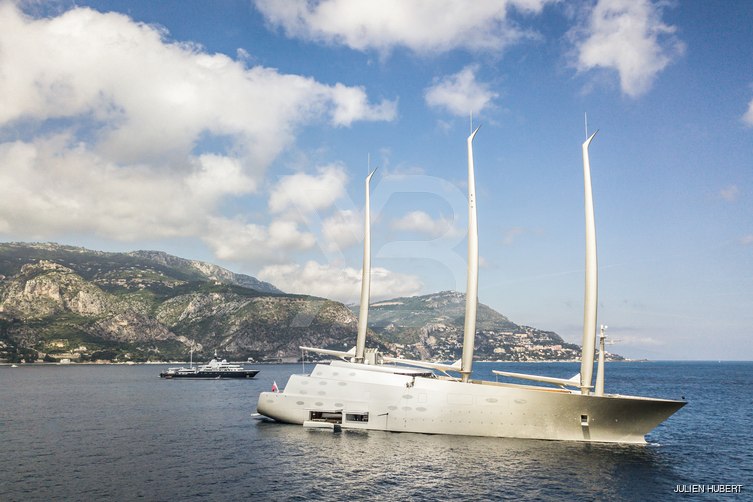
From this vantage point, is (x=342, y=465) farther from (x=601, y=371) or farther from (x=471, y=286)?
(x=601, y=371)

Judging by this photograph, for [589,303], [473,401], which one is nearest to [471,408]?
[473,401]

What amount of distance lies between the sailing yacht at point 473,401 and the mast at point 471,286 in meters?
0.10

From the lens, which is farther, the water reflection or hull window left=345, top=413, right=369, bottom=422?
hull window left=345, top=413, right=369, bottom=422

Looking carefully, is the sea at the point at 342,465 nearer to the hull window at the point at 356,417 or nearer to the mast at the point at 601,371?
the hull window at the point at 356,417

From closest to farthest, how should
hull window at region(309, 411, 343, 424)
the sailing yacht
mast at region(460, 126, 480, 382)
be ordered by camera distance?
the sailing yacht → mast at region(460, 126, 480, 382) → hull window at region(309, 411, 343, 424)

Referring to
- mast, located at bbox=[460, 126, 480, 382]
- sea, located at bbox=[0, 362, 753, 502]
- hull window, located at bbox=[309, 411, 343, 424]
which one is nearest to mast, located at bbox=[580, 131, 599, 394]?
sea, located at bbox=[0, 362, 753, 502]

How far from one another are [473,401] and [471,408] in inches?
25.8

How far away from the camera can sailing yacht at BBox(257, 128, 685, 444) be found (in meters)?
43.5

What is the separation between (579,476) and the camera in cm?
3453

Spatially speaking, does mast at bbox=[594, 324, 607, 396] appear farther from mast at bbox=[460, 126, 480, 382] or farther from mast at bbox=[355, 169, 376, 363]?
mast at bbox=[355, 169, 376, 363]

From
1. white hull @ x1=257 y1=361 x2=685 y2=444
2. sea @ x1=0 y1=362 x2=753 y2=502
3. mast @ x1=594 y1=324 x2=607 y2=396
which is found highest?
mast @ x1=594 y1=324 x2=607 y2=396

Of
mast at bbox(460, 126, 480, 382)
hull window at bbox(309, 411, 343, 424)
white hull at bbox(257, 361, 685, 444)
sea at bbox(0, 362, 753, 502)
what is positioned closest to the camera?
sea at bbox(0, 362, 753, 502)

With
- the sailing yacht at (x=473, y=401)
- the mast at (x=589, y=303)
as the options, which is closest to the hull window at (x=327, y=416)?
the sailing yacht at (x=473, y=401)

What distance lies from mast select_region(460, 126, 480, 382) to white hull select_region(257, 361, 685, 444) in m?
2.50
